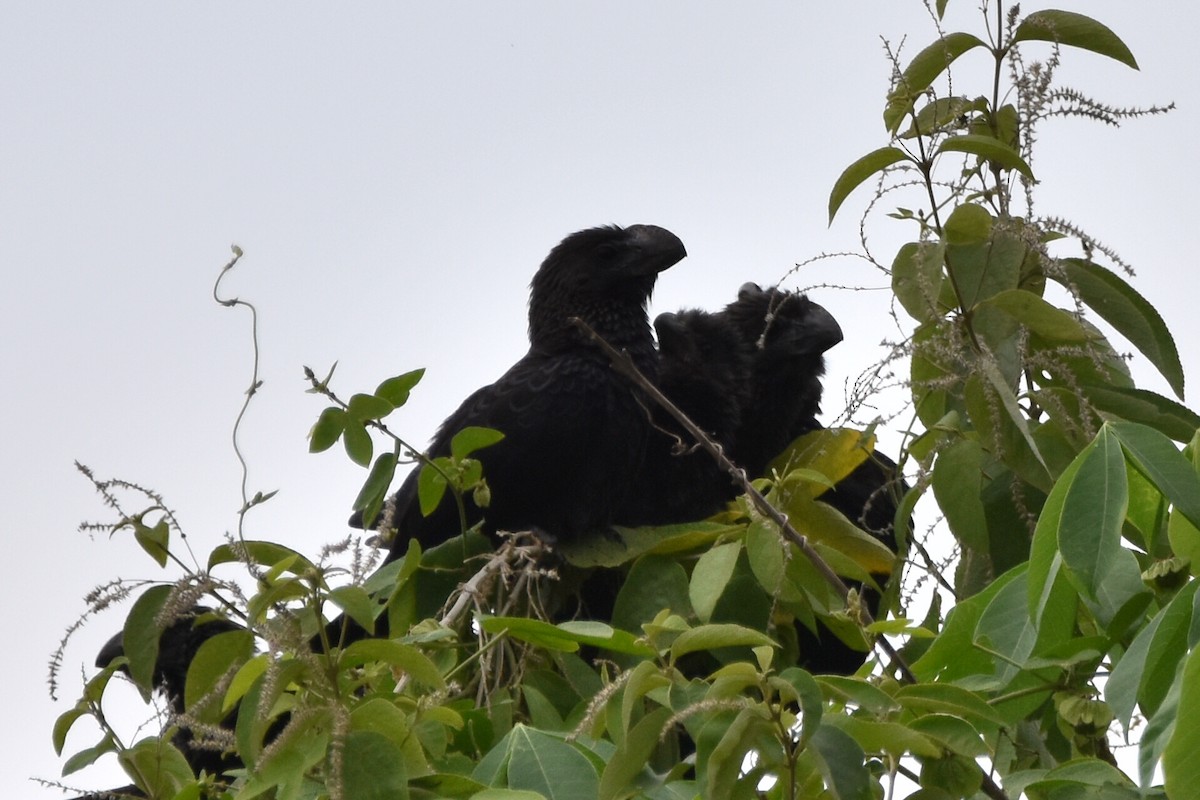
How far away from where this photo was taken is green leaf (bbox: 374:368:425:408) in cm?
258

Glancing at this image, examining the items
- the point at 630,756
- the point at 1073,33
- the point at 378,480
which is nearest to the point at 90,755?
the point at 378,480

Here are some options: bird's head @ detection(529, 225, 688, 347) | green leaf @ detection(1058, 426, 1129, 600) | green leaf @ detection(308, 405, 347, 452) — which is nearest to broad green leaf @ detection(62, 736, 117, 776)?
green leaf @ detection(308, 405, 347, 452)

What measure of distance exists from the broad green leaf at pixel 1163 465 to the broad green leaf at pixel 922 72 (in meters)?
1.10

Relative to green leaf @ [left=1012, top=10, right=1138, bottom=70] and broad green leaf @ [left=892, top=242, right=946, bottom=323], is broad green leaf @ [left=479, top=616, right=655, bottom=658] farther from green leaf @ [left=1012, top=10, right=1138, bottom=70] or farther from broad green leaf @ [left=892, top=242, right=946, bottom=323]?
green leaf @ [left=1012, top=10, right=1138, bottom=70]

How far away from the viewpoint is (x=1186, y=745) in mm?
1385

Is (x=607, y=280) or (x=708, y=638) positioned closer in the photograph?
(x=708, y=638)

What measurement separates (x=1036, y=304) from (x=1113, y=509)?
2.74ft

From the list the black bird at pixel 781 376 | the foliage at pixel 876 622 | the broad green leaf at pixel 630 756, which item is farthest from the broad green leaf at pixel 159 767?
the black bird at pixel 781 376

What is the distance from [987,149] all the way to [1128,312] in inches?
17.8

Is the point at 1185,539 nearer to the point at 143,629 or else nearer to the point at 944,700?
the point at 944,700

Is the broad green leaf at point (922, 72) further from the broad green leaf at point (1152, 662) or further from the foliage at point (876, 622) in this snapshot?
the broad green leaf at point (1152, 662)

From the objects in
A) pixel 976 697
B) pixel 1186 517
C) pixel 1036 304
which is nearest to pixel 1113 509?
pixel 1186 517

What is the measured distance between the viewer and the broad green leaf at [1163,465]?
1.66 meters

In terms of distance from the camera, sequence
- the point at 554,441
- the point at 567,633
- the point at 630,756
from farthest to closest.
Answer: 1. the point at 554,441
2. the point at 567,633
3. the point at 630,756
